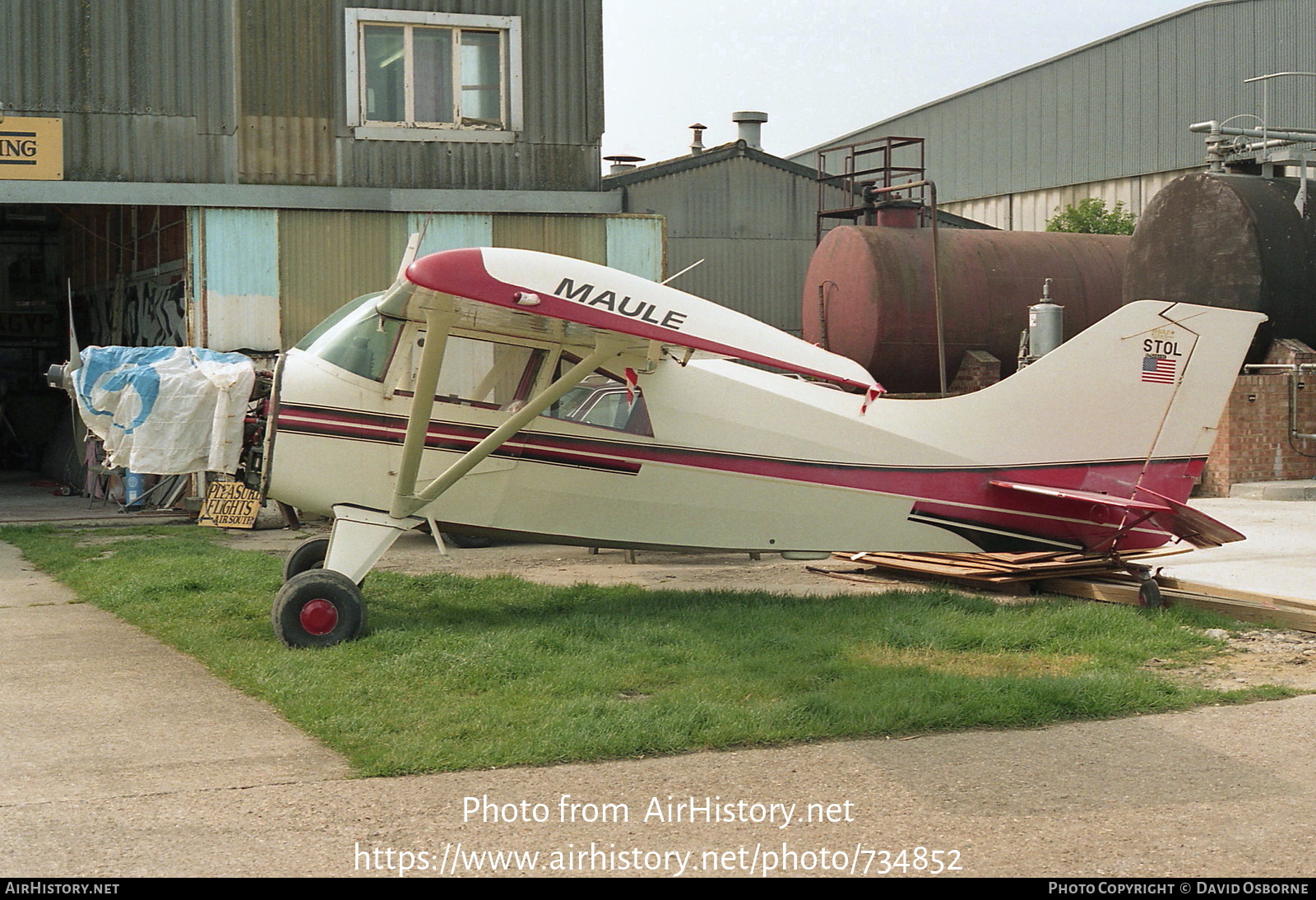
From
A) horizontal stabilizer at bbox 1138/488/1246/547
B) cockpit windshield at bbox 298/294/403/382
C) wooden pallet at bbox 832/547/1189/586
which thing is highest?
cockpit windshield at bbox 298/294/403/382

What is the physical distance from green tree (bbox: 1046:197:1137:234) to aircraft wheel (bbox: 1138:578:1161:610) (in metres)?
26.5

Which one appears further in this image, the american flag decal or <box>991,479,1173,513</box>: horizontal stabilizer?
the american flag decal

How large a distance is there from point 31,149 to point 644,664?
11338mm

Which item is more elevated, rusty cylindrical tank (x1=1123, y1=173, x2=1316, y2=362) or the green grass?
rusty cylindrical tank (x1=1123, y1=173, x2=1316, y2=362)

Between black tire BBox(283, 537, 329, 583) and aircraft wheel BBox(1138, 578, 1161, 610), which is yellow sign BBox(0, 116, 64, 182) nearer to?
black tire BBox(283, 537, 329, 583)

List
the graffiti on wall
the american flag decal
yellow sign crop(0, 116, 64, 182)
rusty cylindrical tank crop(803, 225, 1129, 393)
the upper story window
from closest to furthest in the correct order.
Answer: the american flag decal → yellow sign crop(0, 116, 64, 182) → the upper story window → the graffiti on wall → rusty cylindrical tank crop(803, 225, 1129, 393)

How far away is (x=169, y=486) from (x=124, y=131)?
15.5ft

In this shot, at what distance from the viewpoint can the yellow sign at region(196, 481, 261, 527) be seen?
1488 centimetres

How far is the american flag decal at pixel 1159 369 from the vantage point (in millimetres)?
9188

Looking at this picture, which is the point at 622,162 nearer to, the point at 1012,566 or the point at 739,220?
the point at 739,220

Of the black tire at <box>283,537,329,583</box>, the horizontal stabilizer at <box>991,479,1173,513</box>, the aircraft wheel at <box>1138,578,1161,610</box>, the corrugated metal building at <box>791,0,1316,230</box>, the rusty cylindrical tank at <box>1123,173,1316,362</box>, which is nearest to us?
the aircraft wheel at <box>1138,578,1161,610</box>

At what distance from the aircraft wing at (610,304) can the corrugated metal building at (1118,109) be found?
29.6 metres

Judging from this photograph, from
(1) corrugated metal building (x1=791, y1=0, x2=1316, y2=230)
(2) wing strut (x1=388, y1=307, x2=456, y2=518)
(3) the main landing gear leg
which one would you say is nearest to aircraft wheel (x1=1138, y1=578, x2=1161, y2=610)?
(2) wing strut (x1=388, y1=307, x2=456, y2=518)

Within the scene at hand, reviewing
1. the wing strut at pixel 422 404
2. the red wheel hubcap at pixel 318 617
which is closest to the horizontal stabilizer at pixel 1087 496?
the wing strut at pixel 422 404
